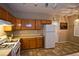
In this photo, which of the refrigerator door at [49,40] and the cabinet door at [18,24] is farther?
the cabinet door at [18,24]

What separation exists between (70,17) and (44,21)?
269 centimetres

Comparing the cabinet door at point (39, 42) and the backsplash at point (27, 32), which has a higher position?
the backsplash at point (27, 32)

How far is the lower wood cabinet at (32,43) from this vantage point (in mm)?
6945

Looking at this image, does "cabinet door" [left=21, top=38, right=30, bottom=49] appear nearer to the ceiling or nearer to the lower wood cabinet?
the lower wood cabinet

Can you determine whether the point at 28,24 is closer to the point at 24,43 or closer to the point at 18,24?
the point at 18,24

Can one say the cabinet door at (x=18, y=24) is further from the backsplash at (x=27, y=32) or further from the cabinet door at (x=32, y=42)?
the cabinet door at (x=32, y=42)

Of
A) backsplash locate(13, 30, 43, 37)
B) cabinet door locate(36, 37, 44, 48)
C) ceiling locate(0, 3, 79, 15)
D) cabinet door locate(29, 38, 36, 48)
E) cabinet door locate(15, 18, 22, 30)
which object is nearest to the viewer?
ceiling locate(0, 3, 79, 15)

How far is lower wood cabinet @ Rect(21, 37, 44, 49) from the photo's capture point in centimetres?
695

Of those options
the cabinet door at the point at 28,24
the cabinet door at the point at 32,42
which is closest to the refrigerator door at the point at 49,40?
the cabinet door at the point at 32,42

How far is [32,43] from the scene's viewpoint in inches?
279

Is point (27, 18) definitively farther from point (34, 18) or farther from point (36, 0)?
point (36, 0)

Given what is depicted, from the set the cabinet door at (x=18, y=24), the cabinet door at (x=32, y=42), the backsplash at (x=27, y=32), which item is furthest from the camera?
the backsplash at (x=27, y=32)

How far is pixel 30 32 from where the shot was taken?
303 inches

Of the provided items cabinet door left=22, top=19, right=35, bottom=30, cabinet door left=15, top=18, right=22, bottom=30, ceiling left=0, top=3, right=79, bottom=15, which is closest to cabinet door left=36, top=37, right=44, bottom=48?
cabinet door left=22, top=19, right=35, bottom=30
